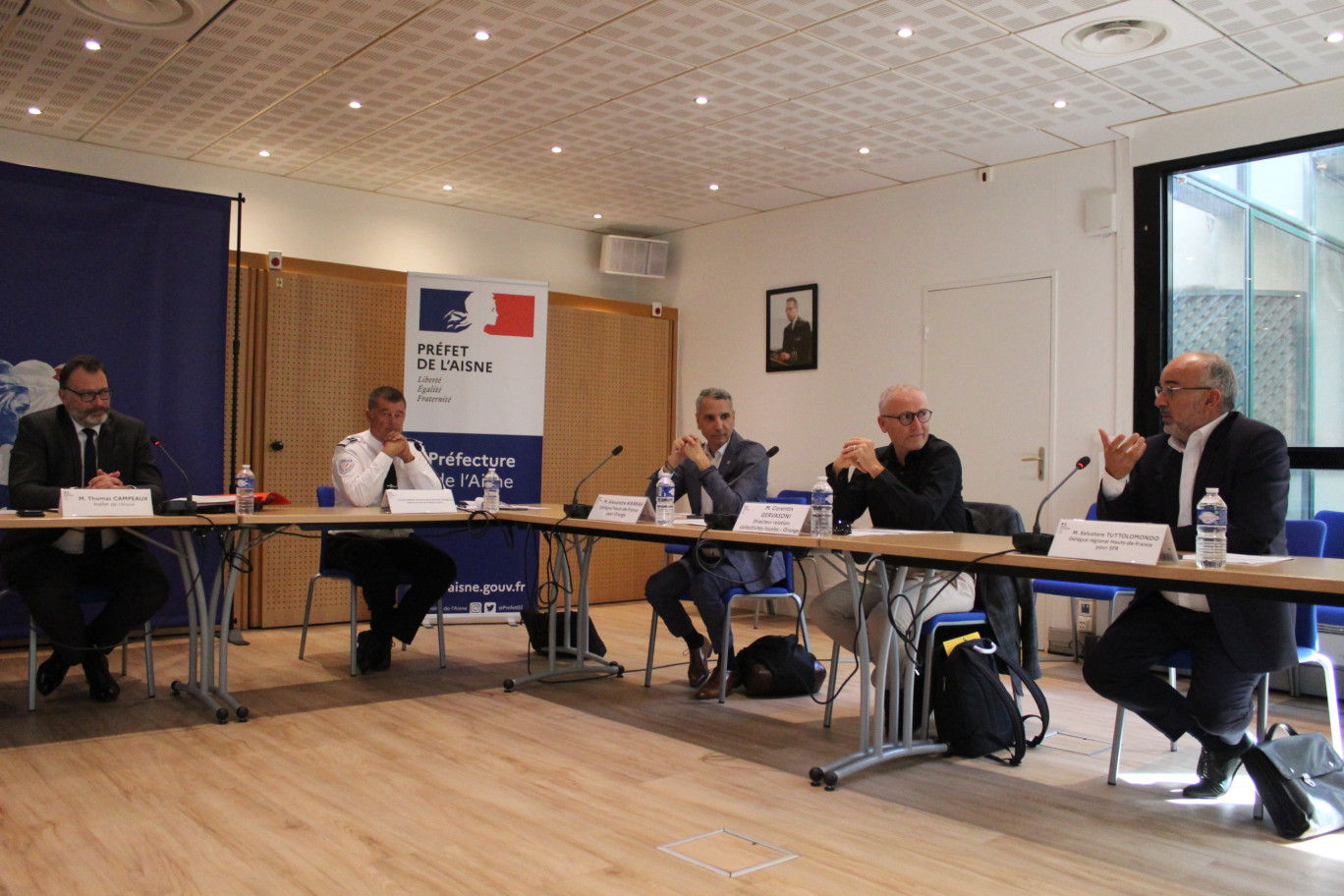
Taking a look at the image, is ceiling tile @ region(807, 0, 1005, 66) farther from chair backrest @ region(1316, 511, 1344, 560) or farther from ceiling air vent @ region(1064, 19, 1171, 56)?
chair backrest @ region(1316, 511, 1344, 560)

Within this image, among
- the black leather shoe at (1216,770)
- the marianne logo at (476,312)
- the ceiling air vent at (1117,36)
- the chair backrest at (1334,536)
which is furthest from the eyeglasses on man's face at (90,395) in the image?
the chair backrest at (1334,536)

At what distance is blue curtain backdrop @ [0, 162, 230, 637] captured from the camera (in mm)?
4902

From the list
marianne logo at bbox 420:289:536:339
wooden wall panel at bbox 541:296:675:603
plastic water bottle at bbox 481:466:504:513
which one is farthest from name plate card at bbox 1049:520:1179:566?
wooden wall panel at bbox 541:296:675:603

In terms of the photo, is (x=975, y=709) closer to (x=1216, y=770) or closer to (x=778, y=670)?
(x=1216, y=770)

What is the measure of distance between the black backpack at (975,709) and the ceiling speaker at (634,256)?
485cm

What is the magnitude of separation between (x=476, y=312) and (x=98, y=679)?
2961 mm

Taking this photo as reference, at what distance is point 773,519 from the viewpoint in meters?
3.30

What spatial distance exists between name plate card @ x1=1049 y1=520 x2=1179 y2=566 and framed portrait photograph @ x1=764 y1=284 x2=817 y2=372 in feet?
14.1

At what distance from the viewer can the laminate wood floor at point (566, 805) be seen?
7.30ft

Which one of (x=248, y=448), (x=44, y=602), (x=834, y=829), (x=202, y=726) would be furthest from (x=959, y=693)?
(x=248, y=448)

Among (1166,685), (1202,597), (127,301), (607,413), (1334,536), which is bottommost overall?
(1166,685)

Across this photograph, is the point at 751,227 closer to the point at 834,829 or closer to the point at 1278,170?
the point at 1278,170

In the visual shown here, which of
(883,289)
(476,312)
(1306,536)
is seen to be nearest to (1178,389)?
(1306,536)

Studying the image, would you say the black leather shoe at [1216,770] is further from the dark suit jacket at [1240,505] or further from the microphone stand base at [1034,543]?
the microphone stand base at [1034,543]
